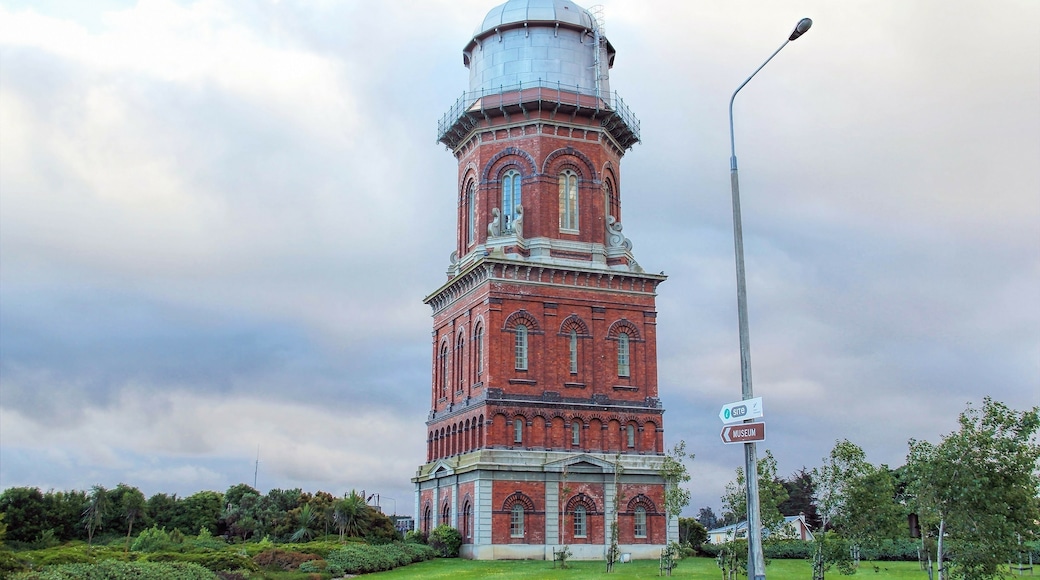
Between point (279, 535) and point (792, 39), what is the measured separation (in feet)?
162

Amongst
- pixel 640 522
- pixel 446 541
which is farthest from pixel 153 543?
pixel 640 522

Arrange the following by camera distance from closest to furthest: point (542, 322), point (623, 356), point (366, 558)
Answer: point (366, 558) → point (542, 322) → point (623, 356)

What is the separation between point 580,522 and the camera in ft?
189

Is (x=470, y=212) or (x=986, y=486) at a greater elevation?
→ (x=470, y=212)

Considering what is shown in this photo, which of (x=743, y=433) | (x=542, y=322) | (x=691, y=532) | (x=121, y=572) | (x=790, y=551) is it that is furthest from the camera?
(x=691, y=532)

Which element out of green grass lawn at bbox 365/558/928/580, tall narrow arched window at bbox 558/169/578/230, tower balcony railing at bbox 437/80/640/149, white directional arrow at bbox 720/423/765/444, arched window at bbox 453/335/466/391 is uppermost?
tower balcony railing at bbox 437/80/640/149

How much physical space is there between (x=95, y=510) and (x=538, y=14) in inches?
1570

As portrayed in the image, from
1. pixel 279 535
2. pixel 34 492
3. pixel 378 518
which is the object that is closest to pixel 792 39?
pixel 378 518

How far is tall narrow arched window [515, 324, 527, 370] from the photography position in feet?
194

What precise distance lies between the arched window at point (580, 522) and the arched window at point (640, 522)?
289cm

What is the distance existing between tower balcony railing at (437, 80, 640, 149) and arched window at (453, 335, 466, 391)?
13.4m

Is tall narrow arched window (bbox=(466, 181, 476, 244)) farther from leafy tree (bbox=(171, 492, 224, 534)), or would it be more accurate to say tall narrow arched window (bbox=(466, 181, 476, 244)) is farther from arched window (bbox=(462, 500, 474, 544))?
leafy tree (bbox=(171, 492, 224, 534))

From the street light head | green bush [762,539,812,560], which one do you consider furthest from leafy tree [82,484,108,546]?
the street light head

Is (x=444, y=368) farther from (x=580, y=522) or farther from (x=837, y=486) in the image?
(x=837, y=486)
